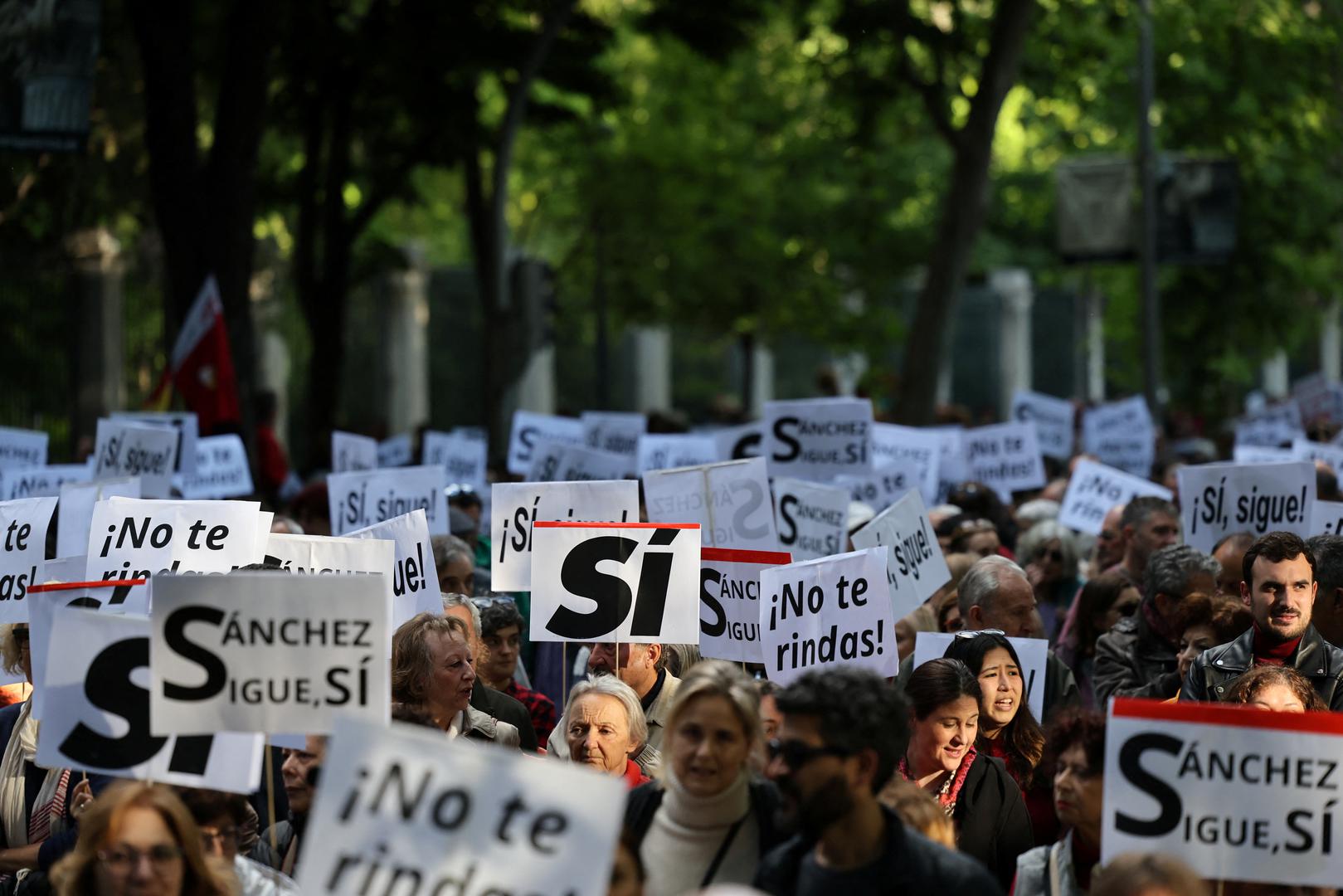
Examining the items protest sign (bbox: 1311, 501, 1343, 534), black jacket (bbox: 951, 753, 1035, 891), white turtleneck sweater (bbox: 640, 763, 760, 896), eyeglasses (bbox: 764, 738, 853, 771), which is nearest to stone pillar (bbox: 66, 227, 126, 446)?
protest sign (bbox: 1311, 501, 1343, 534)

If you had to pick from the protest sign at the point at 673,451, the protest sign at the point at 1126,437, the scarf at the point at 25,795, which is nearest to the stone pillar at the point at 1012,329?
the protest sign at the point at 1126,437

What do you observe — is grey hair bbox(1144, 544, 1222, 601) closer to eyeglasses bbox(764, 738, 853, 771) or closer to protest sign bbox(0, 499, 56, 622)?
eyeglasses bbox(764, 738, 853, 771)

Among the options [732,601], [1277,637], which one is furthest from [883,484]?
[1277,637]

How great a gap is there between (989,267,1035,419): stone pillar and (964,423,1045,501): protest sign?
28.5 m

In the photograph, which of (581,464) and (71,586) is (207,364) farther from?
(71,586)

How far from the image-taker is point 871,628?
8.34m

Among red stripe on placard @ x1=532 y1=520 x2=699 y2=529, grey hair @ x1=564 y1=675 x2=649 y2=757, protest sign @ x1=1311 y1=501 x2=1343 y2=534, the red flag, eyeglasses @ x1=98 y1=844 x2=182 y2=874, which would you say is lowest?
eyeglasses @ x1=98 y1=844 x2=182 y2=874

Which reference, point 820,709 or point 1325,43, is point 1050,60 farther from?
point 820,709

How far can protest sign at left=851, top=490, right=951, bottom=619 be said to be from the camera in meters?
10.2

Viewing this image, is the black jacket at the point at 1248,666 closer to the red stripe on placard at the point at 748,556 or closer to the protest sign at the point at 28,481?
the red stripe on placard at the point at 748,556

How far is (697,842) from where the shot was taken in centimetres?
567

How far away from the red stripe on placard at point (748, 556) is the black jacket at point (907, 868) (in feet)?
11.8

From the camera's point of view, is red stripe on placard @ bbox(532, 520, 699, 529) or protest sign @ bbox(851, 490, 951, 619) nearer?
red stripe on placard @ bbox(532, 520, 699, 529)

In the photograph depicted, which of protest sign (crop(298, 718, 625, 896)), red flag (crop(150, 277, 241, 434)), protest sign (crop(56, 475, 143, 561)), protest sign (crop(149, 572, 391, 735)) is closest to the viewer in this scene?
protest sign (crop(298, 718, 625, 896))
